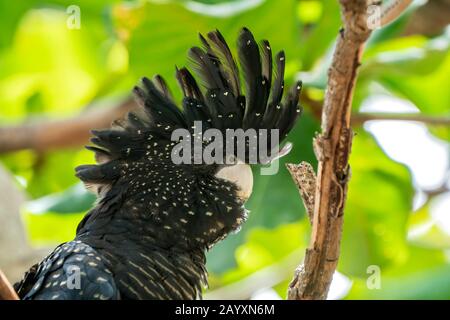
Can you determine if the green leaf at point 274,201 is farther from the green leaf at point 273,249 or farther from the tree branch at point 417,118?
the green leaf at point 273,249

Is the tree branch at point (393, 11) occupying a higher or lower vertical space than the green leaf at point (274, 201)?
higher

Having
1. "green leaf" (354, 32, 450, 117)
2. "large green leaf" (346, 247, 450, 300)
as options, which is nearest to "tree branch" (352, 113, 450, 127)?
"green leaf" (354, 32, 450, 117)

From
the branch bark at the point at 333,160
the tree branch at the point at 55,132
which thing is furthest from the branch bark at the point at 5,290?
the tree branch at the point at 55,132

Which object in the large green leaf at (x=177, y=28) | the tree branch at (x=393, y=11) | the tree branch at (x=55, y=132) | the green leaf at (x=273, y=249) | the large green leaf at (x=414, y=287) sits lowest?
the large green leaf at (x=414, y=287)

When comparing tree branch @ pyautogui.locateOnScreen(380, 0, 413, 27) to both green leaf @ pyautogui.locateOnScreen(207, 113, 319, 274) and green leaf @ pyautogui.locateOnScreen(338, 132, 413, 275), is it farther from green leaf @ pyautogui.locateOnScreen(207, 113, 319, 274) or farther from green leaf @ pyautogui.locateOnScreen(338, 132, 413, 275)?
green leaf @ pyautogui.locateOnScreen(338, 132, 413, 275)

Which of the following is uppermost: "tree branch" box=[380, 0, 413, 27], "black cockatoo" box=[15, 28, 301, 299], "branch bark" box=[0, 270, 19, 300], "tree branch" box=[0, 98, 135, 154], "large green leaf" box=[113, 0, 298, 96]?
"large green leaf" box=[113, 0, 298, 96]
